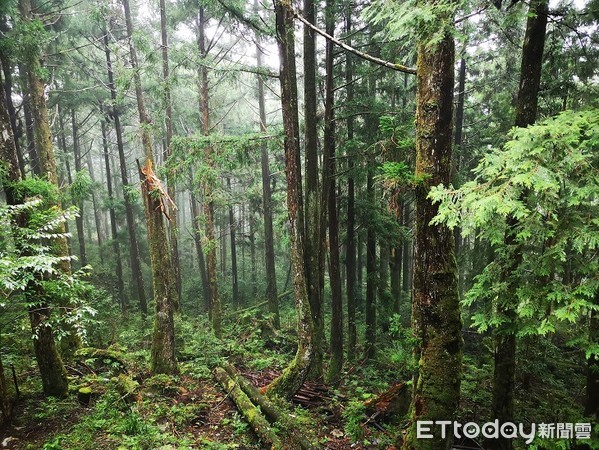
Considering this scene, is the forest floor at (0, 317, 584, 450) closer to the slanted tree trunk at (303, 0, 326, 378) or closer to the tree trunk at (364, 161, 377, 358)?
the tree trunk at (364, 161, 377, 358)

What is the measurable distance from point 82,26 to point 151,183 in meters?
10.6

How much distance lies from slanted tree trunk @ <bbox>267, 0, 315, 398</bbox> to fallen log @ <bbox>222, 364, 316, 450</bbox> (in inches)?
18.3

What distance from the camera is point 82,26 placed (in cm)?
1436

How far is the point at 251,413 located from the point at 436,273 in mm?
5517

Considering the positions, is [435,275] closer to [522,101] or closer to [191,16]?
[522,101]

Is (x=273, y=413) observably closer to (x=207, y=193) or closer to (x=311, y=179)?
(x=311, y=179)

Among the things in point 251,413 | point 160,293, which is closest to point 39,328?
point 160,293

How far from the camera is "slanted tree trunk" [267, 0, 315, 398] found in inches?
327

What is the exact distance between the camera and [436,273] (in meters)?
4.09

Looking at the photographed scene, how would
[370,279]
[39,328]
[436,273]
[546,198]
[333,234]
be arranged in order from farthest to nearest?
1. [370,279]
2. [333,234]
3. [39,328]
4. [436,273]
5. [546,198]

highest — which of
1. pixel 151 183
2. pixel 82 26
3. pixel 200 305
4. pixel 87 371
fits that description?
pixel 82 26

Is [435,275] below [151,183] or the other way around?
below

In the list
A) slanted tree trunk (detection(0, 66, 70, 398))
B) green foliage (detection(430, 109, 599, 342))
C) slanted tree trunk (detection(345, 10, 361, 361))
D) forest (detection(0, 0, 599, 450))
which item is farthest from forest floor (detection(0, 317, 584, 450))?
green foliage (detection(430, 109, 599, 342))

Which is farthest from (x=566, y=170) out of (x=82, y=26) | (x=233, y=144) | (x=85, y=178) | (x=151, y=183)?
(x=82, y=26)
